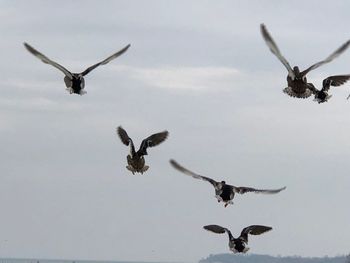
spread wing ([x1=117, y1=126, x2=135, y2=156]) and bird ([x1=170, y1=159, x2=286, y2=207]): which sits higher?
spread wing ([x1=117, y1=126, x2=135, y2=156])

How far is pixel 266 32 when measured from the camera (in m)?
40.7

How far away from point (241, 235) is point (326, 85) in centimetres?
719

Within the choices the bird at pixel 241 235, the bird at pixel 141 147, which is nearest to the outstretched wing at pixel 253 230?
the bird at pixel 241 235

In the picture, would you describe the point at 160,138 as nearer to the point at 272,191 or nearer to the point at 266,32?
the point at 272,191

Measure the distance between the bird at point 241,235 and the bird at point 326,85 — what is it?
5.69m

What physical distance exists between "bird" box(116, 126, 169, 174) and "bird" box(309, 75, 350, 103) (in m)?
7.30

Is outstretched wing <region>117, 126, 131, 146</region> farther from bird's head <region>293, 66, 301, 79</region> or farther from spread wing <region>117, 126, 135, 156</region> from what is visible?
bird's head <region>293, 66, 301, 79</region>

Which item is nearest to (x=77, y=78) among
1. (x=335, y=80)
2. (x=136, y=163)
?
(x=136, y=163)

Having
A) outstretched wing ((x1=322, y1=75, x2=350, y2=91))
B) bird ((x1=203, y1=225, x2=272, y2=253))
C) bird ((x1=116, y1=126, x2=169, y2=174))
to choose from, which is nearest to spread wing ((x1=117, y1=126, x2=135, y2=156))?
bird ((x1=116, y1=126, x2=169, y2=174))

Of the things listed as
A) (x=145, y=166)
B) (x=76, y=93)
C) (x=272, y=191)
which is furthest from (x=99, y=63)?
(x=272, y=191)

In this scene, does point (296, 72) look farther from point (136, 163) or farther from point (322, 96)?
point (136, 163)

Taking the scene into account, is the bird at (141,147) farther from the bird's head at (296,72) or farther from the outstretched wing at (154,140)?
the bird's head at (296,72)

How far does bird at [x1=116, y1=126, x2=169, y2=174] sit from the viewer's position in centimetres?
5103

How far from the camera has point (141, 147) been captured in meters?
53.0
